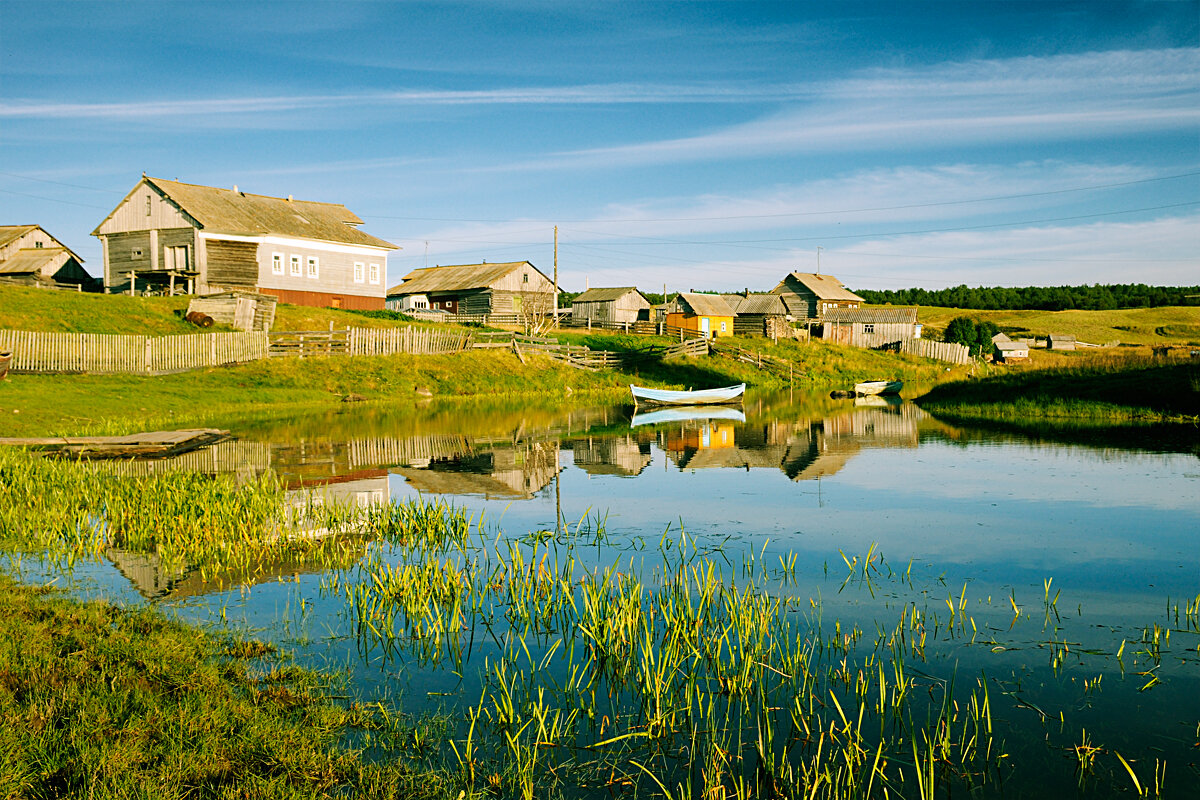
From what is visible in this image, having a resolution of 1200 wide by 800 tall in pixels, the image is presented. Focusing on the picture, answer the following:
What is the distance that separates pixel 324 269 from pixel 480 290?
17.9m

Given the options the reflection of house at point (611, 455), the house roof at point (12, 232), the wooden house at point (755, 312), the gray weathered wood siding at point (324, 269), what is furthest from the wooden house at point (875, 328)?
the house roof at point (12, 232)

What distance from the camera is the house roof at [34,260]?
65.4 m

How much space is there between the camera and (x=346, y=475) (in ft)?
61.3

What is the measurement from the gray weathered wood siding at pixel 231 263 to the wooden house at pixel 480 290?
75.5 ft

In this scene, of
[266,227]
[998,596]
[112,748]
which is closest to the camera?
[112,748]

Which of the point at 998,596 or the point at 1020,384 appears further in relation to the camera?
the point at 1020,384

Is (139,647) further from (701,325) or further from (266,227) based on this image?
(701,325)

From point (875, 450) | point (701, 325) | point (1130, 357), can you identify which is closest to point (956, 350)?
point (701, 325)

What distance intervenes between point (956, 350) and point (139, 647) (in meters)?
79.5

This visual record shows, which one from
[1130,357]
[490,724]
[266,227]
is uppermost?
[266,227]

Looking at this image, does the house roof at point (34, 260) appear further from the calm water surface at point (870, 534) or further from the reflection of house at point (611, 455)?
the reflection of house at point (611, 455)

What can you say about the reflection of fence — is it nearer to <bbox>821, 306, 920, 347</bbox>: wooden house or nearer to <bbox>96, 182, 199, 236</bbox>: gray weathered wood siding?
<bbox>96, 182, 199, 236</bbox>: gray weathered wood siding

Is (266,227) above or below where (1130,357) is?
above

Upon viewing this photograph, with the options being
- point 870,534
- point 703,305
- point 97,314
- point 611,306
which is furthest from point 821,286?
point 870,534
